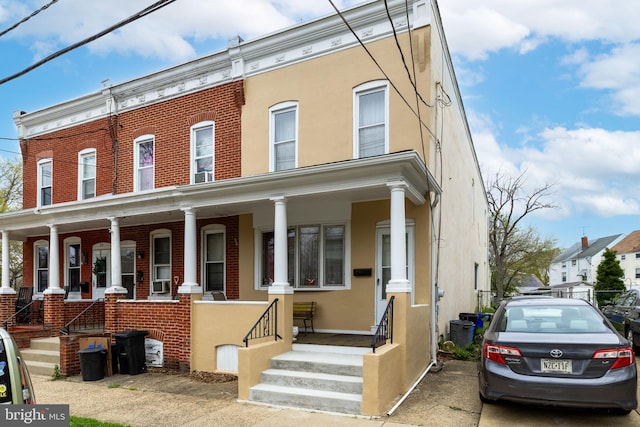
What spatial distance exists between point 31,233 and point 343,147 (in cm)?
1047

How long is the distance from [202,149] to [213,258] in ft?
9.33

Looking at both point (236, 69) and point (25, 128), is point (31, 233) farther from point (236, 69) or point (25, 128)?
point (236, 69)

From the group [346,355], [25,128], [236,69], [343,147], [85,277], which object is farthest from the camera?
[25,128]

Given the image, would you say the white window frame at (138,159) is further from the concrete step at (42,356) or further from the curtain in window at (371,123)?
the curtain in window at (371,123)

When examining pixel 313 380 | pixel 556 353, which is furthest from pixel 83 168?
pixel 556 353

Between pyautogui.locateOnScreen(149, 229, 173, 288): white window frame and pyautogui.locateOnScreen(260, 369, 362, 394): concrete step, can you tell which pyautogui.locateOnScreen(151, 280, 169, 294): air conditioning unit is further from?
pyautogui.locateOnScreen(260, 369, 362, 394): concrete step

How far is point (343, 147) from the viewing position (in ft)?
34.5

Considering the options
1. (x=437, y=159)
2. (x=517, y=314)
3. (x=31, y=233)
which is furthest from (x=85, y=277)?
(x=517, y=314)

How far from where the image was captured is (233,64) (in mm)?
12039

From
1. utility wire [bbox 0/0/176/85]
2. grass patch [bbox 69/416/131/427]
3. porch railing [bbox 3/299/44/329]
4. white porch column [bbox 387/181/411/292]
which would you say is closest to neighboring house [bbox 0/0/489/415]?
white porch column [bbox 387/181/411/292]

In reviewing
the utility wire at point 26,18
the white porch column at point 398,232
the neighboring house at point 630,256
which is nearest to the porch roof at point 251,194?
the white porch column at point 398,232

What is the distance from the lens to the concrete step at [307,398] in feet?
22.2

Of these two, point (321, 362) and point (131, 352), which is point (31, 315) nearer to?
point (131, 352)

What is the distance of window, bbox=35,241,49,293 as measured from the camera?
15.4 m
